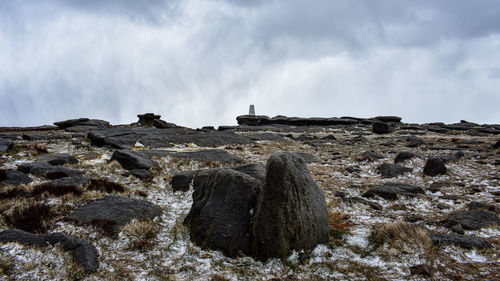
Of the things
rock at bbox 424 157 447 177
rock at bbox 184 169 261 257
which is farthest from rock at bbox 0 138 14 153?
rock at bbox 424 157 447 177

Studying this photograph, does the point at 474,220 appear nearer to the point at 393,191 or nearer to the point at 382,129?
the point at 393,191

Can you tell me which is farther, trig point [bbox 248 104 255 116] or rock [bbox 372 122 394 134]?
trig point [bbox 248 104 255 116]

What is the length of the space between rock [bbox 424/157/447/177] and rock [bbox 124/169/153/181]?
45.3 ft

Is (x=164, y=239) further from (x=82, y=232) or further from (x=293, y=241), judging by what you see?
(x=293, y=241)

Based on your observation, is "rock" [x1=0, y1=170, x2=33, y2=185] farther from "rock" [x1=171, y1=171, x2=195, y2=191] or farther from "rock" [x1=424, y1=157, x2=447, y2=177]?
"rock" [x1=424, y1=157, x2=447, y2=177]

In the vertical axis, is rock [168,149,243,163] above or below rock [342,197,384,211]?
above

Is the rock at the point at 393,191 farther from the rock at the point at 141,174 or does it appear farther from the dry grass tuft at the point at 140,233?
the rock at the point at 141,174

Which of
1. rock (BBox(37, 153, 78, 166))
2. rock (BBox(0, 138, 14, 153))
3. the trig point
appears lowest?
rock (BBox(37, 153, 78, 166))

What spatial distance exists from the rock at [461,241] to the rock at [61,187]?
423 inches

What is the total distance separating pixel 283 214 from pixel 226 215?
164 centimetres

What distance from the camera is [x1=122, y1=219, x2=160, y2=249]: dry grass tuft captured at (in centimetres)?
751

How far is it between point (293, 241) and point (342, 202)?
15.4 ft

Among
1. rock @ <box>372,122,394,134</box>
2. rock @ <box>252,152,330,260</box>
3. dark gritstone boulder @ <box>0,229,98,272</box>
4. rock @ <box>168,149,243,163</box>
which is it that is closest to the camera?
→ dark gritstone boulder @ <box>0,229,98,272</box>

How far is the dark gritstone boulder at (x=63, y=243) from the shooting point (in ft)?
20.2
